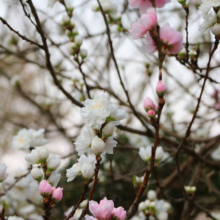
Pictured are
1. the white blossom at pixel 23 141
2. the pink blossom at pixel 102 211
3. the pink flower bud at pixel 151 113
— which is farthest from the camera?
the white blossom at pixel 23 141

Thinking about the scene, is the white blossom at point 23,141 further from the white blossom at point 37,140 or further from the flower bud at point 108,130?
the flower bud at point 108,130

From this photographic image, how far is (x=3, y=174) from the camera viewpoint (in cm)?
73

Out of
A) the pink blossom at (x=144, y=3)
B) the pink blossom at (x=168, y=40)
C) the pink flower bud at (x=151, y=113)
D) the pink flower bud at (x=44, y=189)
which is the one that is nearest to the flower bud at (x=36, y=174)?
the pink flower bud at (x=44, y=189)

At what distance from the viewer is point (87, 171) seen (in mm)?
665

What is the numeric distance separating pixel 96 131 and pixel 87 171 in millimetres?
107

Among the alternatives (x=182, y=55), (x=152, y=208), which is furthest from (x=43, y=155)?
(x=182, y=55)

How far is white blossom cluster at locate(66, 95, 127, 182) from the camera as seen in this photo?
→ 65cm

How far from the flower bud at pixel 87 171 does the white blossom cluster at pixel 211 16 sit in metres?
0.54

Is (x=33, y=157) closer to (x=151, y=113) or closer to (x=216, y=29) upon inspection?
(x=151, y=113)

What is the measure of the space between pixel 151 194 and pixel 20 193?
0.72 meters

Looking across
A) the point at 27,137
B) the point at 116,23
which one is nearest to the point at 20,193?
the point at 27,137

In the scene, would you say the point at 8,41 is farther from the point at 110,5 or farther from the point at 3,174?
the point at 3,174

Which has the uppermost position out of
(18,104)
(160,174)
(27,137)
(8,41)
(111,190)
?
(18,104)

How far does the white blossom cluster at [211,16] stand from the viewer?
0.76m
